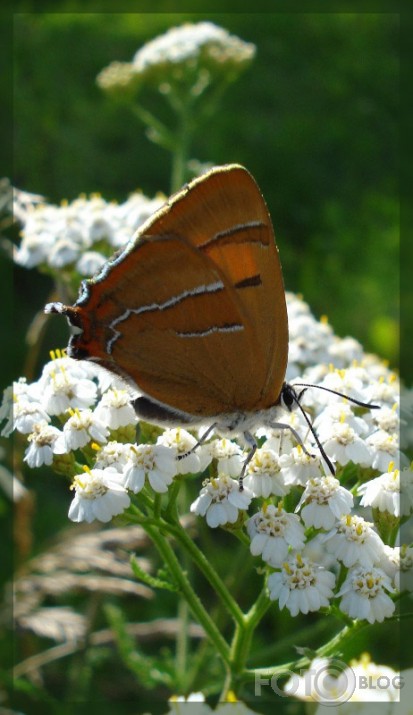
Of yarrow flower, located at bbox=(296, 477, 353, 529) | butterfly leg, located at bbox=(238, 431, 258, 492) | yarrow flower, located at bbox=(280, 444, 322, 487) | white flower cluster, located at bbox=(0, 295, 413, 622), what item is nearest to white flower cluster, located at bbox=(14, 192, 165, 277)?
white flower cluster, located at bbox=(0, 295, 413, 622)

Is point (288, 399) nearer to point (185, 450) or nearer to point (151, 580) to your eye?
point (185, 450)

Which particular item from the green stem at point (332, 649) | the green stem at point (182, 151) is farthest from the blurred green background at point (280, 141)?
the green stem at point (332, 649)

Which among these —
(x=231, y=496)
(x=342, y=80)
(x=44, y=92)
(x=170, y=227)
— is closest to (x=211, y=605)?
(x=231, y=496)

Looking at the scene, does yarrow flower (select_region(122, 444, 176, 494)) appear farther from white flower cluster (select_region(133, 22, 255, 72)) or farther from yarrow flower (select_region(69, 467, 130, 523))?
white flower cluster (select_region(133, 22, 255, 72))

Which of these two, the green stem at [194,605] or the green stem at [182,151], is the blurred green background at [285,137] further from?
the green stem at [194,605]

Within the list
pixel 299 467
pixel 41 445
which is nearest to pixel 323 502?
pixel 299 467

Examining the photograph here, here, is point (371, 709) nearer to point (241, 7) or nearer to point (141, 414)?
point (141, 414)
